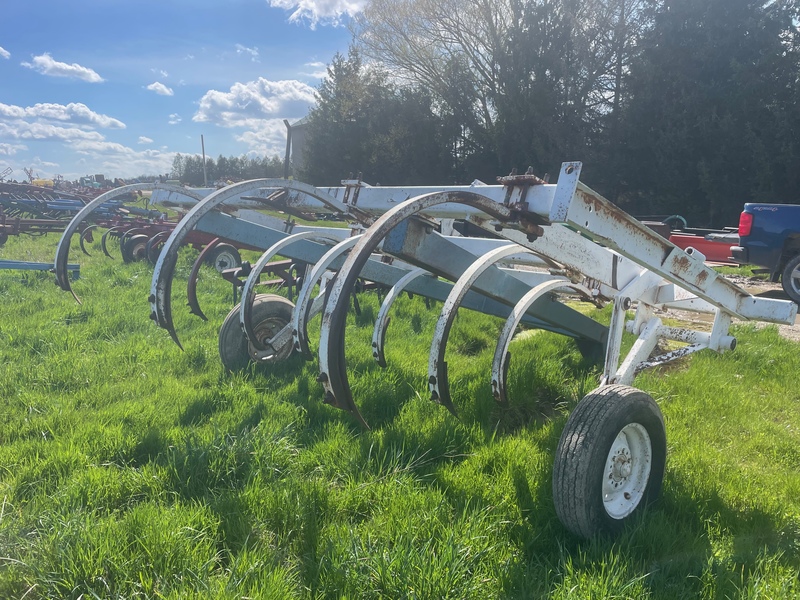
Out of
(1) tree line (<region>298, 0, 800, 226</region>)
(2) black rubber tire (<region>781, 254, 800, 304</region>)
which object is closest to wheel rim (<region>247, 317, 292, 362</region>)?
(2) black rubber tire (<region>781, 254, 800, 304</region>)

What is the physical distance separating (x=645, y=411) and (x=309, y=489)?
152 cm

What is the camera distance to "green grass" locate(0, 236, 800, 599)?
205 cm

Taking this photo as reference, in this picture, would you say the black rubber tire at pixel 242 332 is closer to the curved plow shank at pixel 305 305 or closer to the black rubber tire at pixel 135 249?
the curved plow shank at pixel 305 305

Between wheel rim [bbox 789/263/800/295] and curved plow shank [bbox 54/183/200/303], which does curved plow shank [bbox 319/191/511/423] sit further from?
wheel rim [bbox 789/263/800/295]

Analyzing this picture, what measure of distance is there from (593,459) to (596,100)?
20.8 m

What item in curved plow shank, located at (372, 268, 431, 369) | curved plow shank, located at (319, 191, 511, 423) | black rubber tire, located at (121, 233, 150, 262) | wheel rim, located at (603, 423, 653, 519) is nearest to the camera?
curved plow shank, located at (319, 191, 511, 423)

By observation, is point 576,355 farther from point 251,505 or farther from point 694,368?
point 251,505

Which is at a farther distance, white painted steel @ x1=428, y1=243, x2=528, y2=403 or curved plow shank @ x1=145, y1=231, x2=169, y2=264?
curved plow shank @ x1=145, y1=231, x2=169, y2=264

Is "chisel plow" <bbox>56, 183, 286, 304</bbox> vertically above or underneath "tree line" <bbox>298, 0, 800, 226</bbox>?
underneath

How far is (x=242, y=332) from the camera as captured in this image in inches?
179

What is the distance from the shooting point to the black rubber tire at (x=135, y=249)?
428 inches

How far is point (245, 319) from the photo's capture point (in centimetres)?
389

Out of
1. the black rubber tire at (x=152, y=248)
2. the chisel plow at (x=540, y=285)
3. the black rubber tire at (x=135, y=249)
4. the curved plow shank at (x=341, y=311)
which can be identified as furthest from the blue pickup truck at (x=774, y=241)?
the black rubber tire at (x=135, y=249)

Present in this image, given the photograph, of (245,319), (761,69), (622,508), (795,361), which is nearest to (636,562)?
(622,508)
